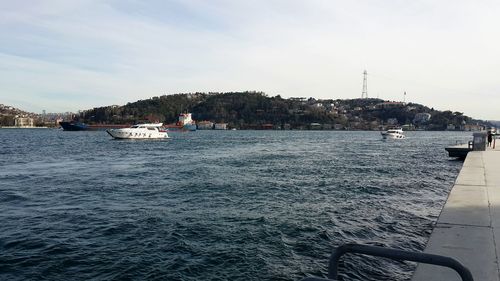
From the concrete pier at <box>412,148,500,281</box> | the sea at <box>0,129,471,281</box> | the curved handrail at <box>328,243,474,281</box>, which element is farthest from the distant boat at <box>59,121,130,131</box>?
the curved handrail at <box>328,243,474,281</box>

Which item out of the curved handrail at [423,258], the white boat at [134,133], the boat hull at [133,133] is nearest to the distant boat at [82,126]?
the white boat at [134,133]

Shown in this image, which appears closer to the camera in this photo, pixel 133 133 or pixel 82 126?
pixel 133 133

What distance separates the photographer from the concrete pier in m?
6.35

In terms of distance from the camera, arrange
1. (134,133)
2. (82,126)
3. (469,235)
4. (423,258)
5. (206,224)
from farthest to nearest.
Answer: (82,126) → (134,133) → (206,224) → (469,235) → (423,258)

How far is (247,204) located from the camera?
1778 cm

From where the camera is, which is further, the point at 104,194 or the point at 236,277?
the point at 104,194

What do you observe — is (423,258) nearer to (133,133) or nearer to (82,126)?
(133,133)

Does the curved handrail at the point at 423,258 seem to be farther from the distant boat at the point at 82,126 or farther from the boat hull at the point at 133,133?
the distant boat at the point at 82,126

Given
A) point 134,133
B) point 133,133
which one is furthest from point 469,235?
point 134,133

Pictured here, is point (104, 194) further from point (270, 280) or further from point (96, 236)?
point (270, 280)

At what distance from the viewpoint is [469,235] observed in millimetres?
8352

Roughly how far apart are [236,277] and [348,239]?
14.8 ft

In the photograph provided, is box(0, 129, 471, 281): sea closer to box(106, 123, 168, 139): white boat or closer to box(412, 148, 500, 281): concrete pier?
box(412, 148, 500, 281): concrete pier

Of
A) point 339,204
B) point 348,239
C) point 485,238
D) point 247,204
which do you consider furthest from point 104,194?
point 485,238
